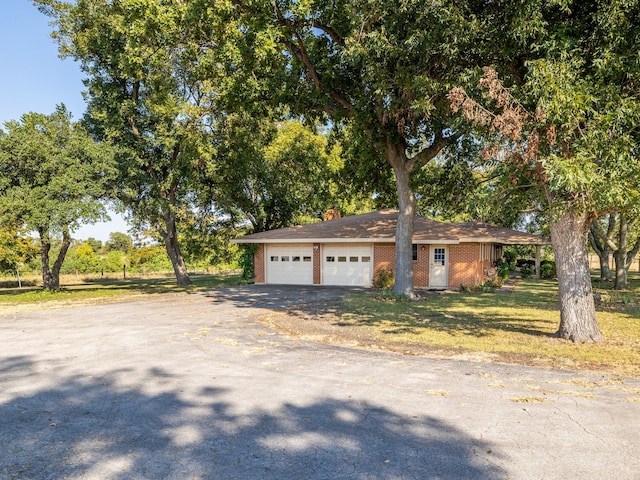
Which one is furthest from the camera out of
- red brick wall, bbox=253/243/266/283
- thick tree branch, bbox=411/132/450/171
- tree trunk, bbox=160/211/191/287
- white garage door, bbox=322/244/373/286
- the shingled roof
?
tree trunk, bbox=160/211/191/287

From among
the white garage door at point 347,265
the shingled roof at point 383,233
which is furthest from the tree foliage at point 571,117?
the white garage door at point 347,265

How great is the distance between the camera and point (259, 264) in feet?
74.1

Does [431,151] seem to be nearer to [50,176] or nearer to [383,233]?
[383,233]

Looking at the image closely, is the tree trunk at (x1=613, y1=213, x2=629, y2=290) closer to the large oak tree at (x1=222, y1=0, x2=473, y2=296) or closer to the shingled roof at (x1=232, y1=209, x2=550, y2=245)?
the shingled roof at (x1=232, y1=209, x2=550, y2=245)

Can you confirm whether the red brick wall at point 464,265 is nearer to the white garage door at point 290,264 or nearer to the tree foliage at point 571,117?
the white garage door at point 290,264

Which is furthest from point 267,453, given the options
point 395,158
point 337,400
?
point 395,158

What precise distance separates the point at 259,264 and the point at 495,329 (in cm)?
1493

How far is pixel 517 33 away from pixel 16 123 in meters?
20.7

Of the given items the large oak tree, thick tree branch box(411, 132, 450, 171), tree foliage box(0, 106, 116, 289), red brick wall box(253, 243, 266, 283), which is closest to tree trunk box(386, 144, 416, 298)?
the large oak tree

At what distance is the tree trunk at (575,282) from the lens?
8.03m

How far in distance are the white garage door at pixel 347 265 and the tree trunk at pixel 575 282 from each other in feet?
41.3

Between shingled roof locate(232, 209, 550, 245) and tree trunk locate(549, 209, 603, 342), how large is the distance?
35.0 ft

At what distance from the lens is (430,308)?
13094mm

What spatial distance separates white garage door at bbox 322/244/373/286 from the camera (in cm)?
2080
